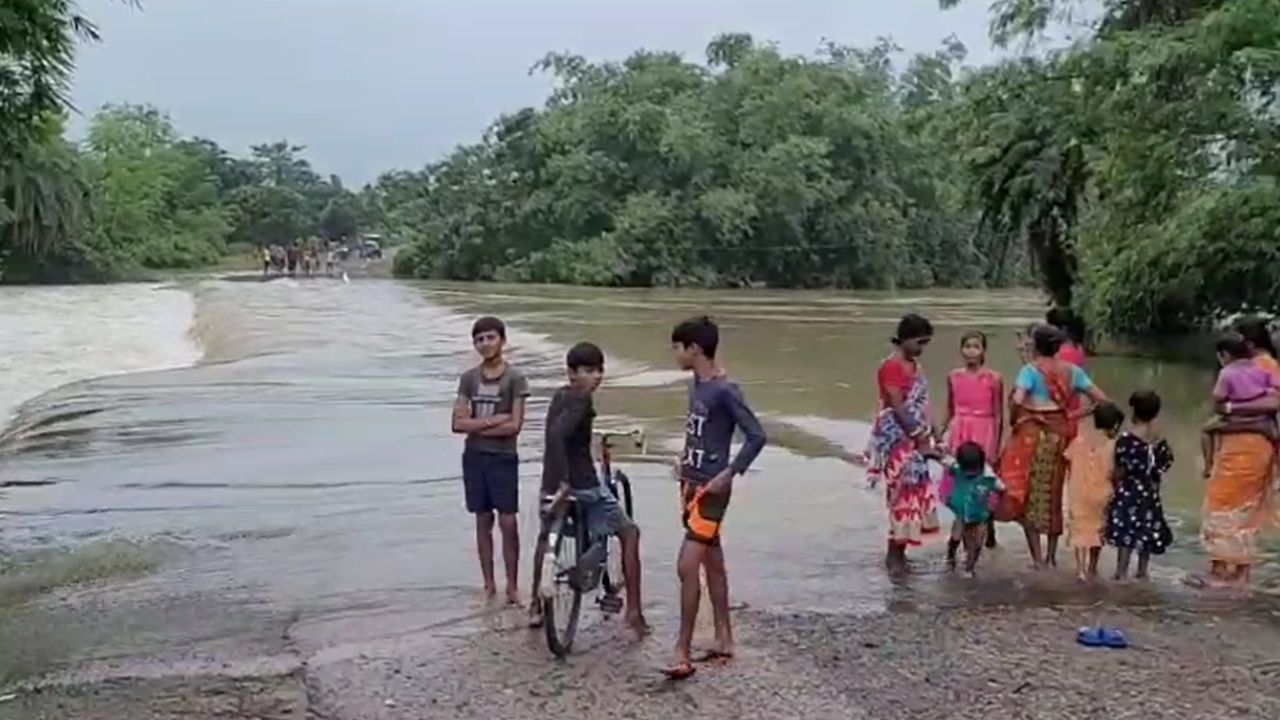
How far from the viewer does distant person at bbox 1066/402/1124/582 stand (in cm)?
845

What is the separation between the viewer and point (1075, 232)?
87.9 feet

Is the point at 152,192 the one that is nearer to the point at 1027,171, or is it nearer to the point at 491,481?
the point at 1027,171

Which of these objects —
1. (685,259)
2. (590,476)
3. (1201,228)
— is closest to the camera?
(590,476)

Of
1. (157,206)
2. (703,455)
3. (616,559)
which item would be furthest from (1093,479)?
(157,206)

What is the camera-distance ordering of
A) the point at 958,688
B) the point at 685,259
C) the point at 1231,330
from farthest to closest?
the point at 685,259 < the point at 1231,330 < the point at 958,688

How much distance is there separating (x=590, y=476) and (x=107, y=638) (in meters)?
2.64

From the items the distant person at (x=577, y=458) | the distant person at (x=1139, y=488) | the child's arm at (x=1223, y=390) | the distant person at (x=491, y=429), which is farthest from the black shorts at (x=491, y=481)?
the child's arm at (x=1223, y=390)

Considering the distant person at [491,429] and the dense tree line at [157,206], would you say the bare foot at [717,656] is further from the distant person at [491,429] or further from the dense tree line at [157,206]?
the dense tree line at [157,206]

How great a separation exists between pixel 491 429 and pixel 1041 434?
10.1 ft

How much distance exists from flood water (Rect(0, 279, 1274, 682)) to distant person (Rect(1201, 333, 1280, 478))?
4.29 ft

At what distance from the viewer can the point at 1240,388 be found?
8.27m

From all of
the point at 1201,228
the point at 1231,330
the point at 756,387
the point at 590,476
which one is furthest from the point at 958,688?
the point at 756,387

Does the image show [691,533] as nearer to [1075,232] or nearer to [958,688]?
[958,688]

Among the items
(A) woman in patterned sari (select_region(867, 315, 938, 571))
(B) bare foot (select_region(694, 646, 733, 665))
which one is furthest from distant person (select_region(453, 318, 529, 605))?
(A) woman in patterned sari (select_region(867, 315, 938, 571))
